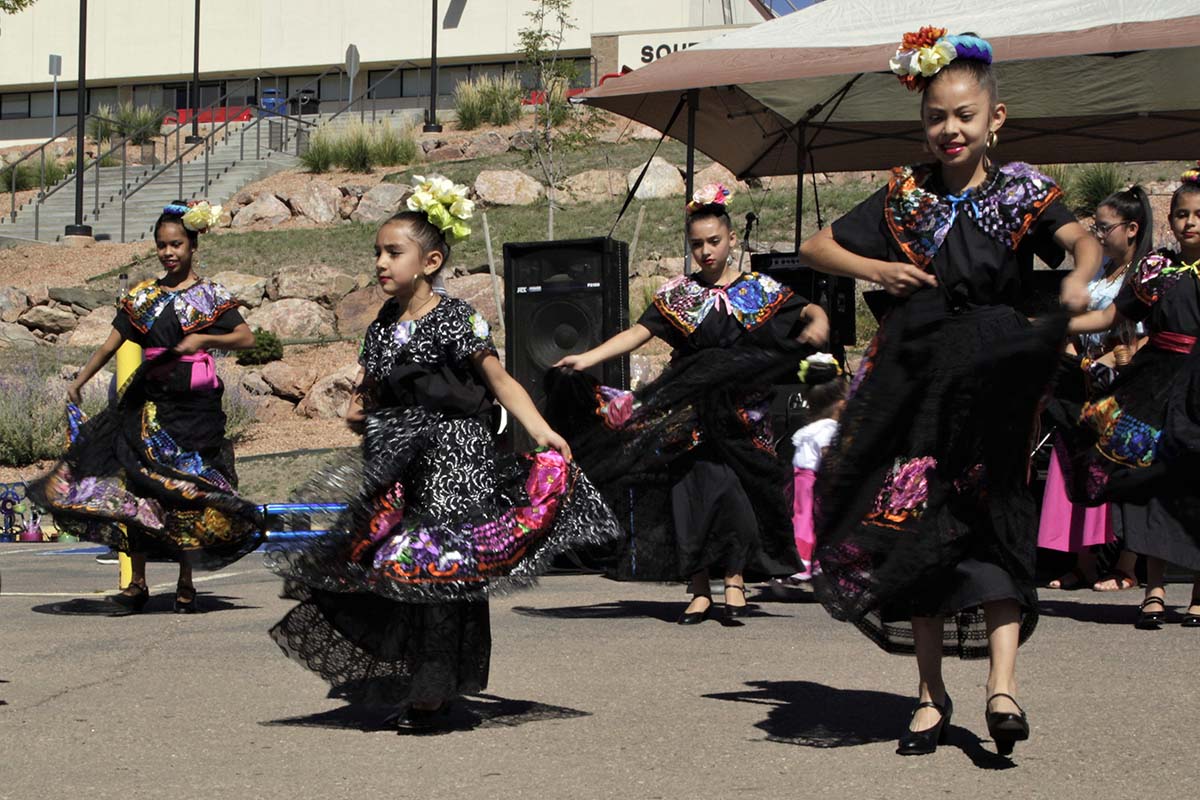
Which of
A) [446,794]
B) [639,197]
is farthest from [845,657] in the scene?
[639,197]

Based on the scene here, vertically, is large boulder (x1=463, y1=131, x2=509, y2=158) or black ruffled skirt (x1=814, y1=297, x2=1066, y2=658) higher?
large boulder (x1=463, y1=131, x2=509, y2=158)

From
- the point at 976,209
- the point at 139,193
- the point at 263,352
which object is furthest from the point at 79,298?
the point at 976,209

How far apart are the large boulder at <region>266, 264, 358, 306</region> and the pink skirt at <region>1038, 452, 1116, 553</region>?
1631 cm

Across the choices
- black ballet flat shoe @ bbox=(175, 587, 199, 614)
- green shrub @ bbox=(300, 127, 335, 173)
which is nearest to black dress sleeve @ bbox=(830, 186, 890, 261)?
black ballet flat shoe @ bbox=(175, 587, 199, 614)

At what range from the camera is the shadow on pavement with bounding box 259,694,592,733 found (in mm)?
5355

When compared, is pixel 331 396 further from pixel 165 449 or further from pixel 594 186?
pixel 594 186

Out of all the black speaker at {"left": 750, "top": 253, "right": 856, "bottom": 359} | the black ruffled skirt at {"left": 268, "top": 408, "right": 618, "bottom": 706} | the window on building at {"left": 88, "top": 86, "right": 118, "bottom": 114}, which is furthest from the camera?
the window on building at {"left": 88, "top": 86, "right": 118, "bottom": 114}

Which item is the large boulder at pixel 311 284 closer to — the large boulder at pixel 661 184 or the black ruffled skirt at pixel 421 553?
the large boulder at pixel 661 184

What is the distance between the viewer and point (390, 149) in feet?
118

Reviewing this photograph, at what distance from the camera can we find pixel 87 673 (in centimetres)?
643

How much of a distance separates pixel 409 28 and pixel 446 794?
4692 cm

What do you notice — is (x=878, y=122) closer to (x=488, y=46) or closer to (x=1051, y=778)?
(x=1051, y=778)

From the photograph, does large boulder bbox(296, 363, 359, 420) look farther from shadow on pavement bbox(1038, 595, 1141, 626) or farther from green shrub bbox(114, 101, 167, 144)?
green shrub bbox(114, 101, 167, 144)

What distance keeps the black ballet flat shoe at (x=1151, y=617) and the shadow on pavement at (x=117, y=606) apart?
173 inches
